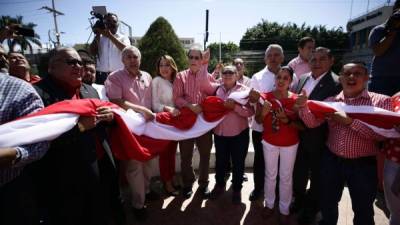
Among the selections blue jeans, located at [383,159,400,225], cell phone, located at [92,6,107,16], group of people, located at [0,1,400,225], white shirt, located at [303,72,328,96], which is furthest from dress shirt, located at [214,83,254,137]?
cell phone, located at [92,6,107,16]

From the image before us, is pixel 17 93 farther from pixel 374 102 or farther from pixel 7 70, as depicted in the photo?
pixel 374 102

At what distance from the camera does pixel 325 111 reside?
2.63 meters

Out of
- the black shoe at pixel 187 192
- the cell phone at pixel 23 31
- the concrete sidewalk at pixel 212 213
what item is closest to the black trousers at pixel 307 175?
the concrete sidewalk at pixel 212 213

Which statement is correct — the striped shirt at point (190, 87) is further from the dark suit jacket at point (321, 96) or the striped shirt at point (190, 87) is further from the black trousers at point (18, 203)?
→ the black trousers at point (18, 203)

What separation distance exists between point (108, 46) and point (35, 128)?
118 inches

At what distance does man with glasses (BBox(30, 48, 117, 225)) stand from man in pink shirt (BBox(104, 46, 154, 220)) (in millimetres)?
819

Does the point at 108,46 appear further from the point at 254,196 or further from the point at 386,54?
the point at 386,54

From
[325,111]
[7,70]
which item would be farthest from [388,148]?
[7,70]

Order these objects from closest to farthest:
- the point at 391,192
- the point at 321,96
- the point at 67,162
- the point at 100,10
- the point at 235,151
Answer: the point at 67,162 → the point at 391,192 → the point at 321,96 → the point at 235,151 → the point at 100,10

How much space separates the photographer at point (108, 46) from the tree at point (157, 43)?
6.29 metres

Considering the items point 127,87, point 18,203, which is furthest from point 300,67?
point 18,203

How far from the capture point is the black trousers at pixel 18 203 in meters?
1.85

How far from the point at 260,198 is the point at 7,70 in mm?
4002

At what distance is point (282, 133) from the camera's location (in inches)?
125
